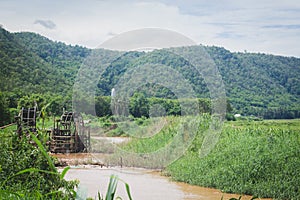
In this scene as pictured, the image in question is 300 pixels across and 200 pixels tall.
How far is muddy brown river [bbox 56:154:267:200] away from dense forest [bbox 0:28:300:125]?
2375 millimetres

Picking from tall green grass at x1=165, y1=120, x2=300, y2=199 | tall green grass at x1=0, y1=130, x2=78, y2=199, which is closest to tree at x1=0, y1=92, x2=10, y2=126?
tall green grass at x1=165, y1=120, x2=300, y2=199

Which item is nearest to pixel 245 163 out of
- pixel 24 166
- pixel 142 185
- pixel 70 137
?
pixel 142 185

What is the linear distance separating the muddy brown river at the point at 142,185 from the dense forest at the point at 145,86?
2.38 metres

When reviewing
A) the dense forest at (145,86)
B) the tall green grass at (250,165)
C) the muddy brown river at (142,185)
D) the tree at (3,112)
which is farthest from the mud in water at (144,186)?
the tree at (3,112)

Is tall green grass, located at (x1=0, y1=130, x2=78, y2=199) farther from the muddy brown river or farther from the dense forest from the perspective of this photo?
the dense forest

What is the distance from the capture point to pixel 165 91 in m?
8.62

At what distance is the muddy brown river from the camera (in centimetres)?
499

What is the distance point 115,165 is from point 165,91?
6.87 ft

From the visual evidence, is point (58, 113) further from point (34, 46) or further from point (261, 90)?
point (261, 90)

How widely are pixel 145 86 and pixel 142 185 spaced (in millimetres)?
3331

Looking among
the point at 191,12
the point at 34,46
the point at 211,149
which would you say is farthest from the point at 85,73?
the point at 34,46

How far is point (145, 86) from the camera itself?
8594 mm

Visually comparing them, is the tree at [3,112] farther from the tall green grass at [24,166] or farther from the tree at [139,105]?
the tall green grass at [24,166]

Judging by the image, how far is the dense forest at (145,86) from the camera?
9.52 metres
